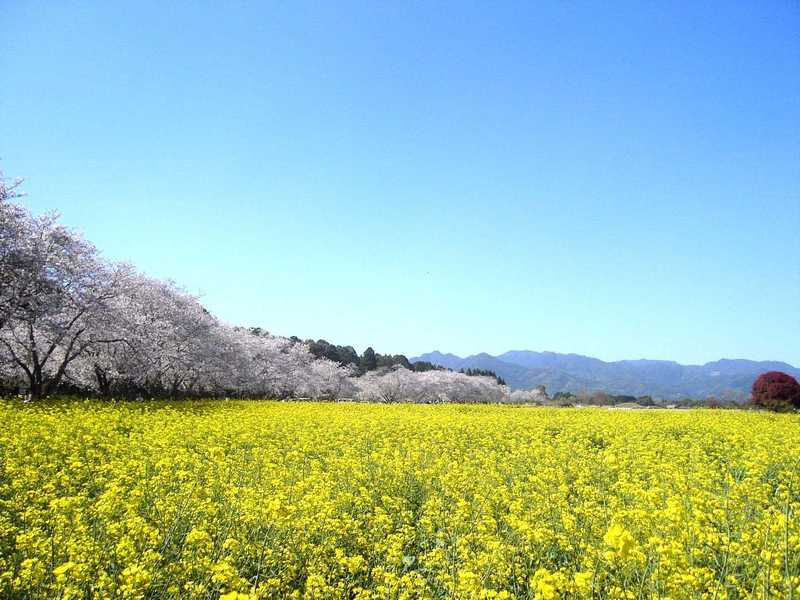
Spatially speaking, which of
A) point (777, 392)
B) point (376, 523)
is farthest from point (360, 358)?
point (376, 523)

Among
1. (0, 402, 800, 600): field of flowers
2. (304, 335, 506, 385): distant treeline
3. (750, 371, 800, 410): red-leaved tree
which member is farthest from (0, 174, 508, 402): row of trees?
(750, 371, 800, 410): red-leaved tree

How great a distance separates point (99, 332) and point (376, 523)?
20323 millimetres

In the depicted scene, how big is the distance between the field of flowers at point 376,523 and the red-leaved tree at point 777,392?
1054 inches

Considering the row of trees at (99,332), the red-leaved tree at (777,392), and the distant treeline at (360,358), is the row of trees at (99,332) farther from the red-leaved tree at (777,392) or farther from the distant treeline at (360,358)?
the red-leaved tree at (777,392)

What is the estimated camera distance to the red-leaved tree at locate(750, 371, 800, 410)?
110 ft

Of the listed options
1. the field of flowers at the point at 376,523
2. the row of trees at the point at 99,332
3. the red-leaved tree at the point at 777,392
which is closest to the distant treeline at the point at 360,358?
the row of trees at the point at 99,332

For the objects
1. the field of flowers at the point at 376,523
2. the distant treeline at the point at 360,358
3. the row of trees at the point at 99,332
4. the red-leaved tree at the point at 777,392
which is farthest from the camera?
the distant treeline at the point at 360,358

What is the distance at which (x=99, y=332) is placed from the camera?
870 inches

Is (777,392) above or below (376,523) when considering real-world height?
above

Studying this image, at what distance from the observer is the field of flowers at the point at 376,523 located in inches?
178

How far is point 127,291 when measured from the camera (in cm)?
2791

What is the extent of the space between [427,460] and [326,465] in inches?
86.9

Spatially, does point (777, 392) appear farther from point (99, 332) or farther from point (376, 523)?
point (99, 332)

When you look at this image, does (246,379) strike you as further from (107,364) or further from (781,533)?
(781,533)
